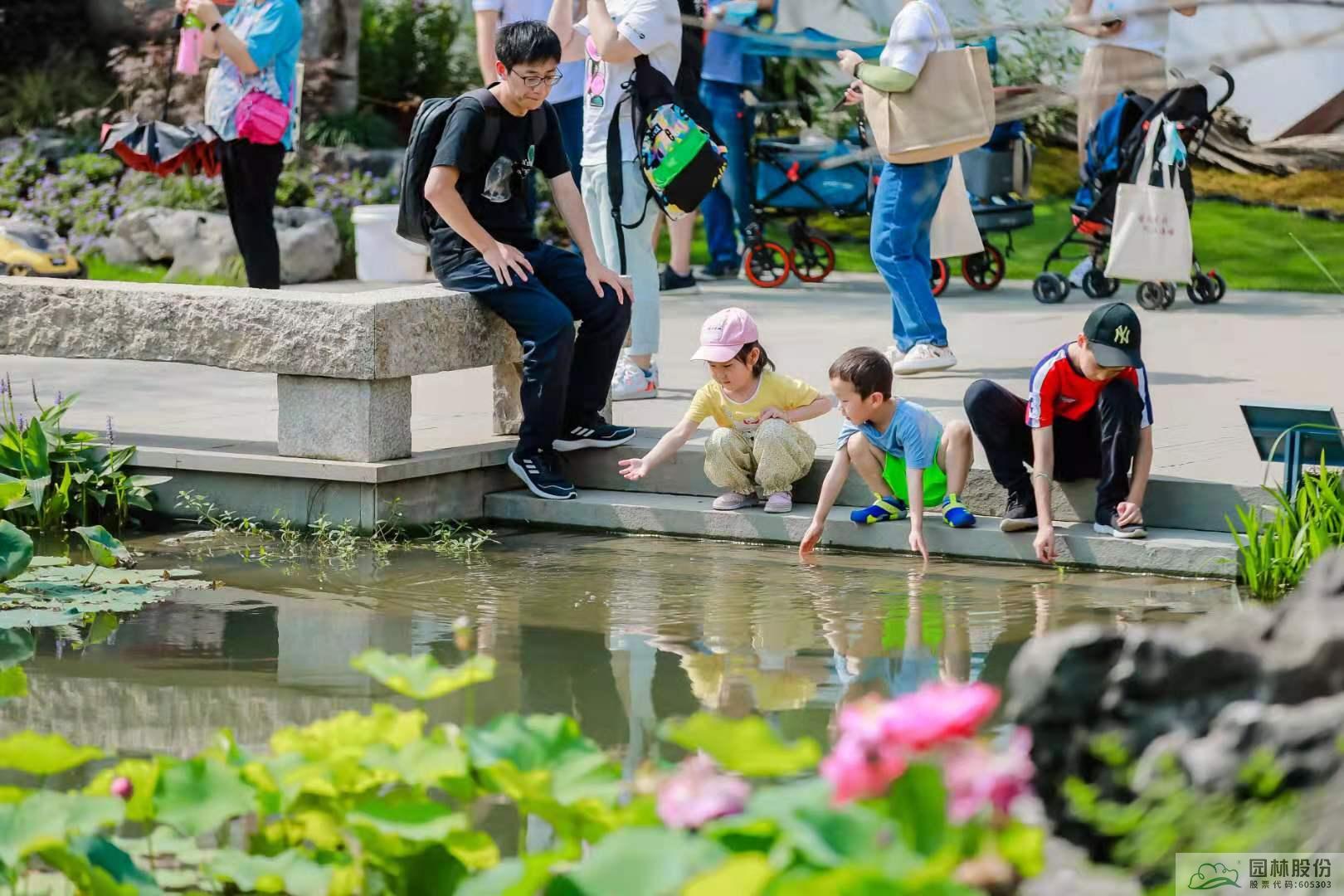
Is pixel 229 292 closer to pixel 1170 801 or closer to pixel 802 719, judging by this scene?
pixel 802 719

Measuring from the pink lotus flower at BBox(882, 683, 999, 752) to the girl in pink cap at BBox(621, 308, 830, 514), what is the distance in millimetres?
4141

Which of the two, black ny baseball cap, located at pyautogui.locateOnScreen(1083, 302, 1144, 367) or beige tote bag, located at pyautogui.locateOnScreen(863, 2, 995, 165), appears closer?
black ny baseball cap, located at pyautogui.locateOnScreen(1083, 302, 1144, 367)

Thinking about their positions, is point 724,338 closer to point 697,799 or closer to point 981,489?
point 981,489

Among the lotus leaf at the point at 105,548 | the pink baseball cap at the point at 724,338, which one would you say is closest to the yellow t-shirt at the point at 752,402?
the pink baseball cap at the point at 724,338

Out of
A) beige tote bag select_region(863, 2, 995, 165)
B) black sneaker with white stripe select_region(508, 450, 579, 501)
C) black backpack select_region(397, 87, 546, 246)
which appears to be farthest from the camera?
beige tote bag select_region(863, 2, 995, 165)

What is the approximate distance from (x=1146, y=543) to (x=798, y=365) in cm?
298

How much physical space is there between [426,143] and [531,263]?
0.58 metres

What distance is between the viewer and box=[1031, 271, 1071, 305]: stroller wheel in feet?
36.0

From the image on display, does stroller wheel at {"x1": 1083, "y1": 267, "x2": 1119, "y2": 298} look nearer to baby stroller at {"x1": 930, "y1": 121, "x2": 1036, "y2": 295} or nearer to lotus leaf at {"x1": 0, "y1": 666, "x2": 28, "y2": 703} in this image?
baby stroller at {"x1": 930, "y1": 121, "x2": 1036, "y2": 295}

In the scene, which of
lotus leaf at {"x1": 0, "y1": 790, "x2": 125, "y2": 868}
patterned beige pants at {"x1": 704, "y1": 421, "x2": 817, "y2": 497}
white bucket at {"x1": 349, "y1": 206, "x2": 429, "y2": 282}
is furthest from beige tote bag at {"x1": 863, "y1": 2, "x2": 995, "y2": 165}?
lotus leaf at {"x1": 0, "y1": 790, "x2": 125, "y2": 868}

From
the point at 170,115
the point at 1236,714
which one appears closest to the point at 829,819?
the point at 1236,714

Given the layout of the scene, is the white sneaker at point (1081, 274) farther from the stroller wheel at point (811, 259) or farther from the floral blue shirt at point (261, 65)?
the floral blue shirt at point (261, 65)

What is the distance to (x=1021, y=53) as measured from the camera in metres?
15.3

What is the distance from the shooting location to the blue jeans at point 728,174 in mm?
12086
